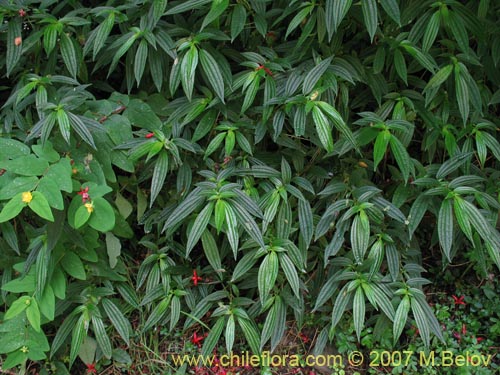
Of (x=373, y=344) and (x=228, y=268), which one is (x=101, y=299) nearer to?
(x=228, y=268)

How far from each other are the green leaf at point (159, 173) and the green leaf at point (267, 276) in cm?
50

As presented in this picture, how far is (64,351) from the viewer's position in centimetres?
254

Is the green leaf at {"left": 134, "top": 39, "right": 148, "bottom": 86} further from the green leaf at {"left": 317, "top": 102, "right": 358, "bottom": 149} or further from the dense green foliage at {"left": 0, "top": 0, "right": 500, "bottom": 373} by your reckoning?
the green leaf at {"left": 317, "top": 102, "right": 358, "bottom": 149}

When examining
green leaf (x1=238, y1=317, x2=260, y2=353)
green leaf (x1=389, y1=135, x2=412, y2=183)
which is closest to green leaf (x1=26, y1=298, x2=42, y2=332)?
green leaf (x1=238, y1=317, x2=260, y2=353)

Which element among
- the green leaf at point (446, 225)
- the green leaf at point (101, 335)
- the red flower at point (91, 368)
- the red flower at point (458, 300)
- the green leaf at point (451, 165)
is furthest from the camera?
the red flower at point (458, 300)

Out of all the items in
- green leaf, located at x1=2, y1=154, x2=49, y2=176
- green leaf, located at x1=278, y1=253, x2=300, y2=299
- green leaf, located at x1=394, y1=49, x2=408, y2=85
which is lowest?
green leaf, located at x1=278, y1=253, x2=300, y2=299

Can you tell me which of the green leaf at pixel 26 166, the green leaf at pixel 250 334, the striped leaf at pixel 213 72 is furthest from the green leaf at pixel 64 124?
the green leaf at pixel 250 334

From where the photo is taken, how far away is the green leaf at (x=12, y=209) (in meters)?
1.93

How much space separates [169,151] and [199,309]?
2.27ft

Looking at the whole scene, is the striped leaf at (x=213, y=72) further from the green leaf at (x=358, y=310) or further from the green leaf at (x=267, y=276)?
the green leaf at (x=358, y=310)

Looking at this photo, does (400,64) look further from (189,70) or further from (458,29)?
(189,70)

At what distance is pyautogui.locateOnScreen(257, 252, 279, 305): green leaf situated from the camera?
2.17 m

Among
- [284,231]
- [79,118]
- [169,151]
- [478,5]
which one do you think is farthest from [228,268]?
[478,5]

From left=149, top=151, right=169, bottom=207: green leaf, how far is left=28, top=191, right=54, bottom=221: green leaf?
0.41 meters
